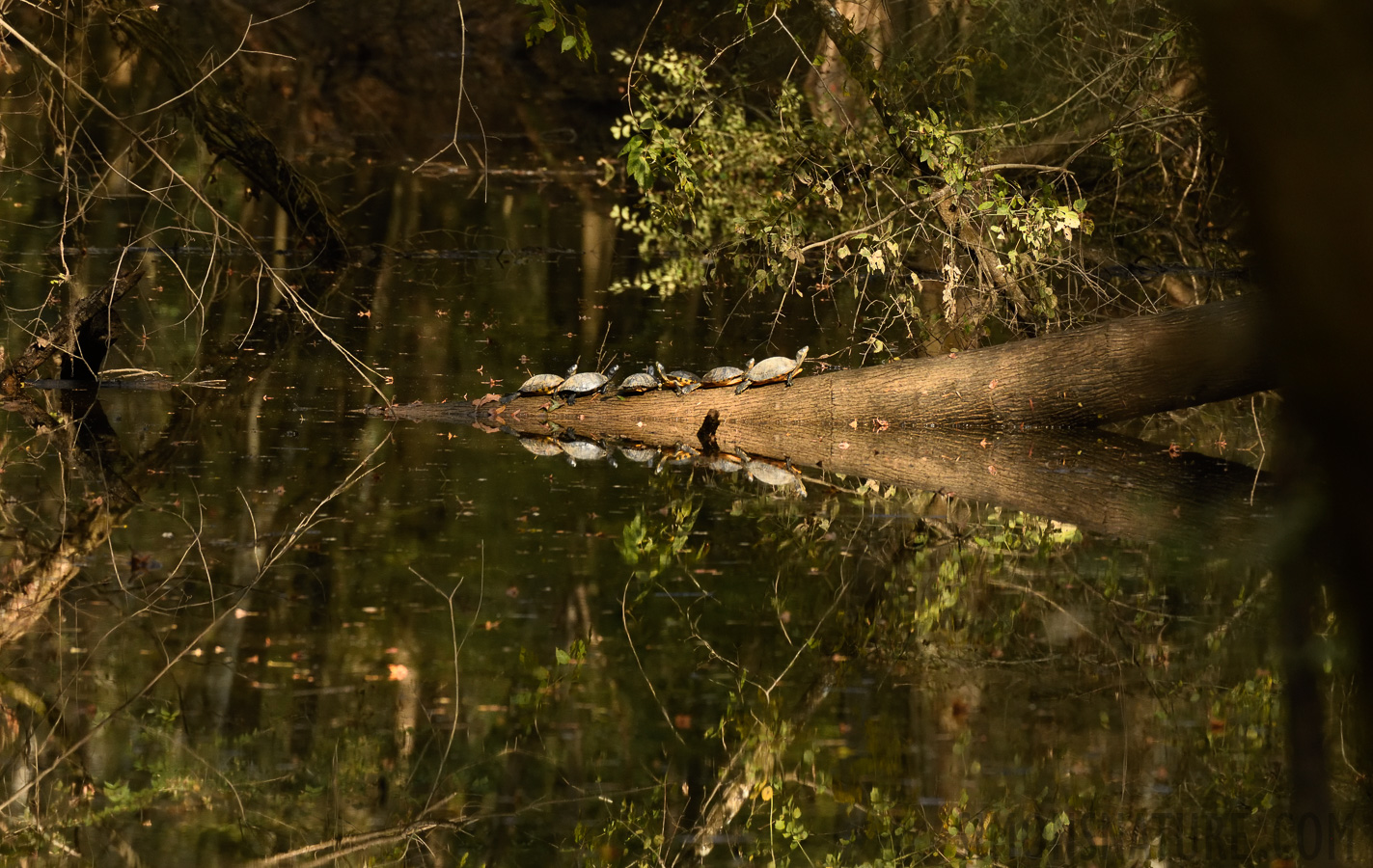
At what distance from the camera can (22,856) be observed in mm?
4344

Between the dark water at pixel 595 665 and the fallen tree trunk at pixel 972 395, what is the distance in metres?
0.86

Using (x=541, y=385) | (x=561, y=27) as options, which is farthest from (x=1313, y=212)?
(x=541, y=385)

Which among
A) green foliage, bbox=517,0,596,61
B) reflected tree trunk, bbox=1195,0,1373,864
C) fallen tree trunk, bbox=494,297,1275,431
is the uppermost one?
reflected tree trunk, bbox=1195,0,1373,864

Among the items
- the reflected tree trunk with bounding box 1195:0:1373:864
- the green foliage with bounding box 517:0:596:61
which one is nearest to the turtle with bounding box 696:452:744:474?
the green foliage with bounding box 517:0:596:61

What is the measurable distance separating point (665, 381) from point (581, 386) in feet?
1.91

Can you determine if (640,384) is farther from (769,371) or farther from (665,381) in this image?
(769,371)

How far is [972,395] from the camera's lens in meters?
10.7

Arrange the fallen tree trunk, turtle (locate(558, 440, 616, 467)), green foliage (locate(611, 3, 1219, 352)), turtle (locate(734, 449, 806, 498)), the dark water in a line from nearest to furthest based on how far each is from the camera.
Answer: the dark water
turtle (locate(734, 449, 806, 498))
turtle (locate(558, 440, 616, 467))
the fallen tree trunk
green foliage (locate(611, 3, 1219, 352))

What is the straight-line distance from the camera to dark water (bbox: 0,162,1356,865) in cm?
472

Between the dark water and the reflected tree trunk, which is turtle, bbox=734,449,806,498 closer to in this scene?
the dark water

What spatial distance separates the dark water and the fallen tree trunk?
860mm

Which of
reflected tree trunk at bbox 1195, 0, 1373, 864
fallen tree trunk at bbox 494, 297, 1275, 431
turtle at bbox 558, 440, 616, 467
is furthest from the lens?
fallen tree trunk at bbox 494, 297, 1275, 431

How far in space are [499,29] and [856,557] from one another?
1305 inches

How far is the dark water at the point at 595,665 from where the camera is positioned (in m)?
4.72
